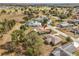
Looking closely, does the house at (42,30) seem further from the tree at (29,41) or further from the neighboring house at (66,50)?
the neighboring house at (66,50)

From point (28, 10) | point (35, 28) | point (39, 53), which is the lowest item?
point (39, 53)

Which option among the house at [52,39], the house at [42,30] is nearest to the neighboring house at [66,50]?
the house at [52,39]

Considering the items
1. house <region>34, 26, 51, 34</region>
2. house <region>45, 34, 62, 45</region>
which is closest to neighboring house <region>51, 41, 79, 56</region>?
house <region>45, 34, 62, 45</region>

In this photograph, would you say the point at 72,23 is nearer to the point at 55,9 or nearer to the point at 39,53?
the point at 55,9

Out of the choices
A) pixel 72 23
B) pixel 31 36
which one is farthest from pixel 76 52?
pixel 31 36

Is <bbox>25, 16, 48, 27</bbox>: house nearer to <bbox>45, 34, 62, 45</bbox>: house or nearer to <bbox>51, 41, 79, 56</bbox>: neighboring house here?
<bbox>45, 34, 62, 45</bbox>: house

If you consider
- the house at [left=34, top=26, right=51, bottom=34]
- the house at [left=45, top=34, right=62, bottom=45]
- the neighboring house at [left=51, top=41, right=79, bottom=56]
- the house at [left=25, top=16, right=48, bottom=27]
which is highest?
the house at [left=25, top=16, right=48, bottom=27]

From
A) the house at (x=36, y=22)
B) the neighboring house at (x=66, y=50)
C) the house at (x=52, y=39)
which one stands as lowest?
the neighboring house at (x=66, y=50)

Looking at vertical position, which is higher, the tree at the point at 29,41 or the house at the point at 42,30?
the house at the point at 42,30
